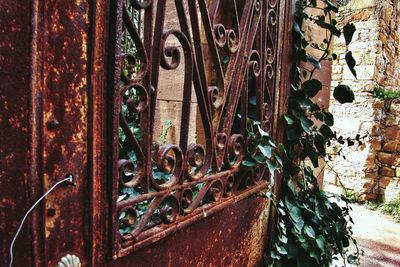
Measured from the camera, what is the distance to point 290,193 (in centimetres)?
162

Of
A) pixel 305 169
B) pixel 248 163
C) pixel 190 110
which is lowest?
pixel 305 169

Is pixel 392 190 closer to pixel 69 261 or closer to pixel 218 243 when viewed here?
pixel 218 243

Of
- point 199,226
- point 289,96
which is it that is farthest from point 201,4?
point 289,96

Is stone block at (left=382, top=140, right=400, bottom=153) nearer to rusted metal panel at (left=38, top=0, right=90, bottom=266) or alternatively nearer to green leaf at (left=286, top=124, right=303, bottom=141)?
green leaf at (left=286, top=124, right=303, bottom=141)

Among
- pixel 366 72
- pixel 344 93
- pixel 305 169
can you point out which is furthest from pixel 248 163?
pixel 366 72

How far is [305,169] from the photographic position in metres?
1.73

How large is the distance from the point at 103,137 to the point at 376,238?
12.1 feet

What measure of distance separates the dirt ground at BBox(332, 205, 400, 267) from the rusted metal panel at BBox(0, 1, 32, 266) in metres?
2.55

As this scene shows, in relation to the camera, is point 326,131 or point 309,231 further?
point 326,131

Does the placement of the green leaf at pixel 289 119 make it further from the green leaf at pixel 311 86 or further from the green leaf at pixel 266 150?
the green leaf at pixel 266 150

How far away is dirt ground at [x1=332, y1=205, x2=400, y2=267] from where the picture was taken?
2713 millimetres

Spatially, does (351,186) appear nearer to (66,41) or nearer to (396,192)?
(396,192)

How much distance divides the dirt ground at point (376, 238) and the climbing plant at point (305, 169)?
994 mm

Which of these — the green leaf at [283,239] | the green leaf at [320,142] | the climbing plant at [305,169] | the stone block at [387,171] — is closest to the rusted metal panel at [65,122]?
the climbing plant at [305,169]
